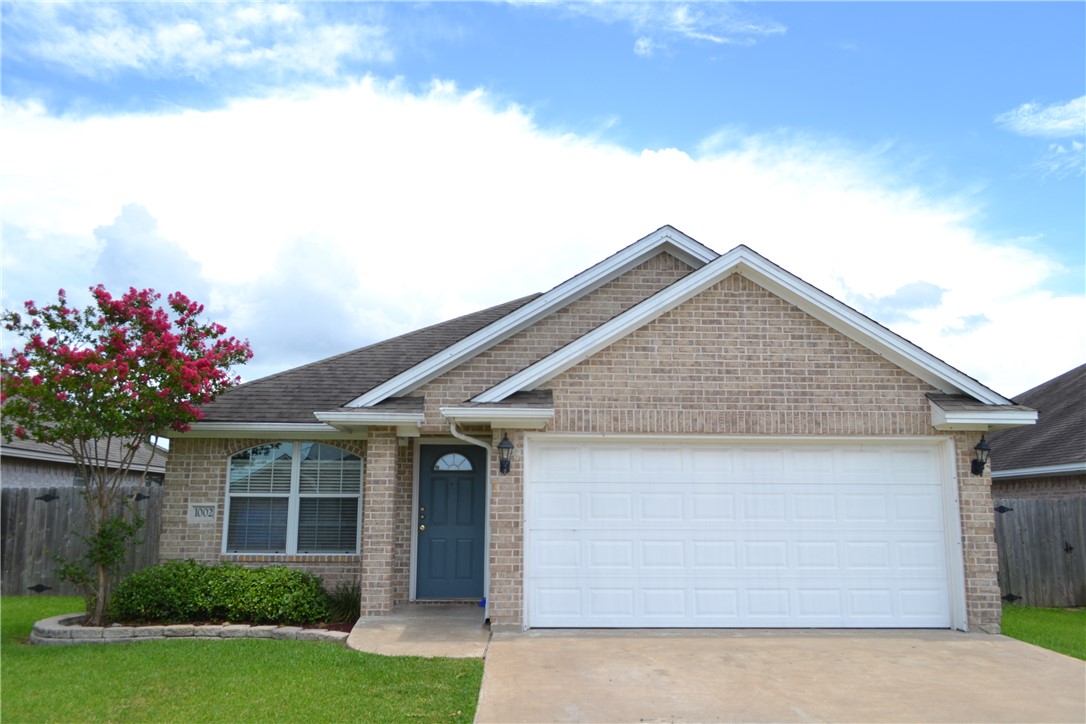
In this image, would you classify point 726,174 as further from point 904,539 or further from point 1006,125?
point 904,539

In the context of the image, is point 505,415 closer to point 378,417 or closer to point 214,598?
point 378,417

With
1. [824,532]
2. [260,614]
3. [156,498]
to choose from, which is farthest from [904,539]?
[156,498]

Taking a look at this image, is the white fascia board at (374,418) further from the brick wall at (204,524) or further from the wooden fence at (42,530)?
the wooden fence at (42,530)

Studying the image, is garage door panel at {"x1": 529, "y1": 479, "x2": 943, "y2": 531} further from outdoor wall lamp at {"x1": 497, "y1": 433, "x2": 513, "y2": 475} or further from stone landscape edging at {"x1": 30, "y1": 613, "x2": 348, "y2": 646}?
stone landscape edging at {"x1": 30, "y1": 613, "x2": 348, "y2": 646}

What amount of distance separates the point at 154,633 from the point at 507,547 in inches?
185

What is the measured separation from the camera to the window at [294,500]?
1279cm

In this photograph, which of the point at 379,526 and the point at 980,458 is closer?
the point at 980,458

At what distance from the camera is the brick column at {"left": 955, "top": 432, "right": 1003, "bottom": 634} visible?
1011cm

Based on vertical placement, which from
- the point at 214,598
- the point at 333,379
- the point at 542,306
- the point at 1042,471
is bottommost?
the point at 214,598

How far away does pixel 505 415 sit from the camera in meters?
9.77

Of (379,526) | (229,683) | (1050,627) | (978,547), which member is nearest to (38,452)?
(379,526)

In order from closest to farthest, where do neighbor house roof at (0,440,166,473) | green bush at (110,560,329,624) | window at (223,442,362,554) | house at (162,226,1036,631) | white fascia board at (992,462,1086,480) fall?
house at (162,226,1036,631), green bush at (110,560,329,624), window at (223,442,362,554), white fascia board at (992,462,1086,480), neighbor house roof at (0,440,166,473)

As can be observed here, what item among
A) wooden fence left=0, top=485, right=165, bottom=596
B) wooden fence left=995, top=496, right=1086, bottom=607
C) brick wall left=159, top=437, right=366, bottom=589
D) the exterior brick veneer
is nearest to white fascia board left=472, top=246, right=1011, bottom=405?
the exterior brick veneer

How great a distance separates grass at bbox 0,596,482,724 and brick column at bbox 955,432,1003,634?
20.9 ft
